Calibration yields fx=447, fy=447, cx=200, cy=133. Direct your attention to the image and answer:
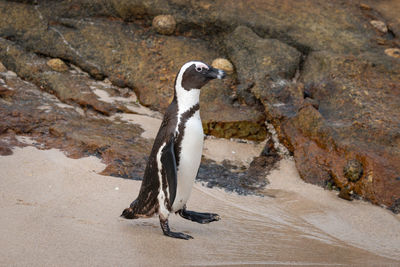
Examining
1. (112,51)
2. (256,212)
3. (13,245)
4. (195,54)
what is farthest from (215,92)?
(13,245)

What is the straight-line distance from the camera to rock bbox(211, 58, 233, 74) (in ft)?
18.4

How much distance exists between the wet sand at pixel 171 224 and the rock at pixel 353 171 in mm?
259

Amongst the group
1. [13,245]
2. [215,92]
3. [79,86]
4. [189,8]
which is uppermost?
[189,8]

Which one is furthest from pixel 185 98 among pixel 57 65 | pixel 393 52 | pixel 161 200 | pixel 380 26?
pixel 380 26

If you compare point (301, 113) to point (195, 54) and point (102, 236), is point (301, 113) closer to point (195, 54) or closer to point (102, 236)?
point (195, 54)

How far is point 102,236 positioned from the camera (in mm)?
2902

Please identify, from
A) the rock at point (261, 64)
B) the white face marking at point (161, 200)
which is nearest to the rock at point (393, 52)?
the rock at point (261, 64)

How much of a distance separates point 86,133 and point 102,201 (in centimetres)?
126

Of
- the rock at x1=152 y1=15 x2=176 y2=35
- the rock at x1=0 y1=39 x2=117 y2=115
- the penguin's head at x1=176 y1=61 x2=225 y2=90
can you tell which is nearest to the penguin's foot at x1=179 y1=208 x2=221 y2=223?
the penguin's head at x1=176 y1=61 x2=225 y2=90

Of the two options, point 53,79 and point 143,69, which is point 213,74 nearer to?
point 143,69

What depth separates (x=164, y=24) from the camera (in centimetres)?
619

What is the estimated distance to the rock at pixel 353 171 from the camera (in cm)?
418

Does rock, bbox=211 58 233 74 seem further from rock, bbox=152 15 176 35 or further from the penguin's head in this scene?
the penguin's head

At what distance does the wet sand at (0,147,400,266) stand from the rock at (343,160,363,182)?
259 millimetres
